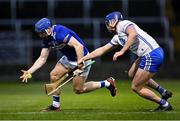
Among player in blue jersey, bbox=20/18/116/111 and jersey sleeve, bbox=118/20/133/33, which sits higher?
jersey sleeve, bbox=118/20/133/33

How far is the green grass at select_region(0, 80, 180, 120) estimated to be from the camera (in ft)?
53.9

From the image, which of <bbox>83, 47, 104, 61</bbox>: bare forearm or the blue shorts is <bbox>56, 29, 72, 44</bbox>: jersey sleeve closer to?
<bbox>83, 47, 104, 61</bbox>: bare forearm

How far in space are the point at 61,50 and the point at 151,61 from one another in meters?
2.13

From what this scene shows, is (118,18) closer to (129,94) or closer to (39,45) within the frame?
(129,94)

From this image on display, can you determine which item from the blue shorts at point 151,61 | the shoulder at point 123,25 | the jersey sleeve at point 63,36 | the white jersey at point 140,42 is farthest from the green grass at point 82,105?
the shoulder at point 123,25

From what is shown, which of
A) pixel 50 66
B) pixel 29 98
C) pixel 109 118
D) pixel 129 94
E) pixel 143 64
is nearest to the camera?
pixel 109 118

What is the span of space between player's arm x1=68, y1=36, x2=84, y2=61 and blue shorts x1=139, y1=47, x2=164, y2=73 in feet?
4.24

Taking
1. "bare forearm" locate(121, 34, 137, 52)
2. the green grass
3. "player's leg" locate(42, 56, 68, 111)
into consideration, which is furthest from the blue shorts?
"player's leg" locate(42, 56, 68, 111)

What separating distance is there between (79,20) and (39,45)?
243 centimetres

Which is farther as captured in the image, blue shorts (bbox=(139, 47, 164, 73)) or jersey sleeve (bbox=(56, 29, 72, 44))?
jersey sleeve (bbox=(56, 29, 72, 44))

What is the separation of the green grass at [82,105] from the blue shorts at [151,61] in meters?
0.90

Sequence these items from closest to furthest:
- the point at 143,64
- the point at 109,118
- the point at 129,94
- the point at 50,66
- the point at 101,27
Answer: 1. the point at 109,118
2. the point at 143,64
3. the point at 129,94
4. the point at 50,66
5. the point at 101,27

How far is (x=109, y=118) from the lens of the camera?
16.0 m

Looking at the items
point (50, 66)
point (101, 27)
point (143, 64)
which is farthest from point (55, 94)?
point (101, 27)
